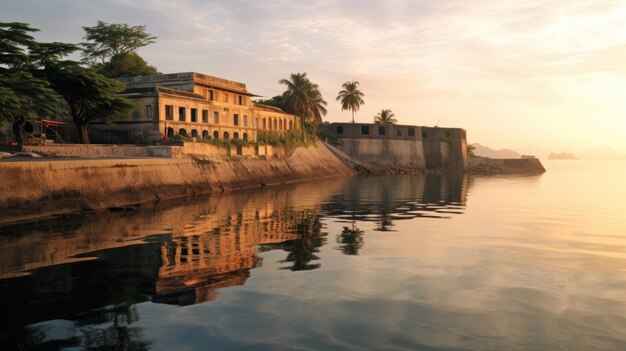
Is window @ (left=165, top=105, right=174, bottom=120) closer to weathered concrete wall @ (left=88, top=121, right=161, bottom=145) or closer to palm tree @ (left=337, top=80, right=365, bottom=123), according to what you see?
weathered concrete wall @ (left=88, top=121, right=161, bottom=145)

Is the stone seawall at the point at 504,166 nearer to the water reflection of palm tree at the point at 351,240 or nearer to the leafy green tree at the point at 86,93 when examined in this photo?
the leafy green tree at the point at 86,93

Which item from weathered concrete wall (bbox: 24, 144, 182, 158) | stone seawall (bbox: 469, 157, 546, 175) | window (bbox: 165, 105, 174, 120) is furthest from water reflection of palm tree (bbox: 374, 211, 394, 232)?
stone seawall (bbox: 469, 157, 546, 175)

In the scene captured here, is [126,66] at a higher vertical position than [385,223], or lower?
higher

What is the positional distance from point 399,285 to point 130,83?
5666 cm

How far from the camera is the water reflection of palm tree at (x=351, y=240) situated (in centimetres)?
1756

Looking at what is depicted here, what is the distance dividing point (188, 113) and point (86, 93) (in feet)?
47.4

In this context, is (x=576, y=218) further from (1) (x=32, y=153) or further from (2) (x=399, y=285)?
(1) (x=32, y=153)

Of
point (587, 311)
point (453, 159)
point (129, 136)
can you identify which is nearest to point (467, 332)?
point (587, 311)

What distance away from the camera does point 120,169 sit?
3341 centimetres

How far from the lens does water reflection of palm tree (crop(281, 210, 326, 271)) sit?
1526cm

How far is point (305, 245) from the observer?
18.7m

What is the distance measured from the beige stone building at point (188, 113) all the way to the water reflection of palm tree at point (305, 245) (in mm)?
31485

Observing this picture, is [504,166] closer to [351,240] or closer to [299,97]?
[299,97]

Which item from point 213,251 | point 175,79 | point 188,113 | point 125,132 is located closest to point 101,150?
point 125,132
